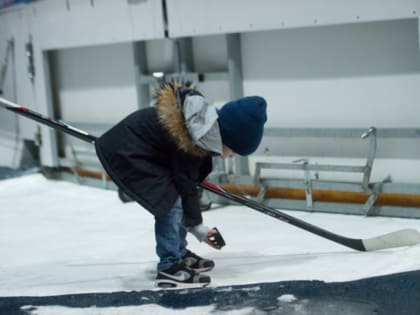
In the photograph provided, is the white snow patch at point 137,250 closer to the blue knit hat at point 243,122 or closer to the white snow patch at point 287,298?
the white snow patch at point 287,298

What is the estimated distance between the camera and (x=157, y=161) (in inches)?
110

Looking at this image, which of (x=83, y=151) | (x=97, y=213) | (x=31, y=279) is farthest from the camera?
(x=83, y=151)

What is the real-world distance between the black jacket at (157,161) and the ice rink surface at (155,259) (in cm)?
34

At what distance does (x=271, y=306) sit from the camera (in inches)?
96.7

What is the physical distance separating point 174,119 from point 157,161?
8.0 inches

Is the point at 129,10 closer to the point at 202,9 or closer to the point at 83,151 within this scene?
the point at 202,9

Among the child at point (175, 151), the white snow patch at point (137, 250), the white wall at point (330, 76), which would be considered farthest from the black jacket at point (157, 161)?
the white wall at point (330, 76)

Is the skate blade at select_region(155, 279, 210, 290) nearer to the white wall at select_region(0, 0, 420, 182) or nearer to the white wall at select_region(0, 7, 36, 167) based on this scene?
the white wall at select_region(0, 0, 420, 182)

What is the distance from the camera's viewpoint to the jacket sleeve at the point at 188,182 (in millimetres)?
2730

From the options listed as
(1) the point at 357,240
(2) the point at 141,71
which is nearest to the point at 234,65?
(2) the point at 141,71

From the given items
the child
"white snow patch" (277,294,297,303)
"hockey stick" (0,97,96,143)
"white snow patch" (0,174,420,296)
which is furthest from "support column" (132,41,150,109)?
"white snow patch" (277,294,297,303)

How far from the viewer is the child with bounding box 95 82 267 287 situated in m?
2.62

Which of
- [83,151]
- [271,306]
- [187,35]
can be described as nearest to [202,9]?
[187,35]

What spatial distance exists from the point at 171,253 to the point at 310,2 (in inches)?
64.1
